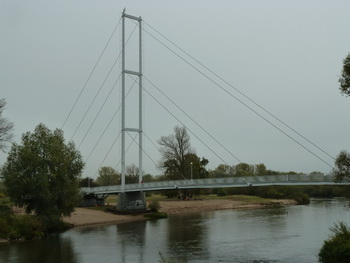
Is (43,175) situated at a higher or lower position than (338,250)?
higher

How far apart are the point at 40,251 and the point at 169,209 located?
132 ft

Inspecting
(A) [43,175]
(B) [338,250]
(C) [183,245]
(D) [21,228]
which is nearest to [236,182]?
(C) [183,245]

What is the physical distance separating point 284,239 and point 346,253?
44.2ft

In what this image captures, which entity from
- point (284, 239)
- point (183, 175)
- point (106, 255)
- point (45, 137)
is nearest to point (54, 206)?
point (45, 137)

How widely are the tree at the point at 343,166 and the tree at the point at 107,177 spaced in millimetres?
91650

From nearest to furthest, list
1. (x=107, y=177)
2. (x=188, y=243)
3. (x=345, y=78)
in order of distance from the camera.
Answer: (x=345, y=78) → (x=188, y=243) → (x=107, y=177)

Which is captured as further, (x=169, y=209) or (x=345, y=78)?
(x=169, y=209)

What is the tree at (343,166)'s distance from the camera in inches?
705

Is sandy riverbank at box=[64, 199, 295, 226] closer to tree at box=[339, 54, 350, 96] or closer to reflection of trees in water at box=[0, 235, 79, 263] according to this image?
reflection of trees in water at box=[0, 235, 79, 263]

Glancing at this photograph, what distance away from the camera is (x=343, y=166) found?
1798 centimetres

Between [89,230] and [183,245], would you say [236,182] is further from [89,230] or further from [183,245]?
[89,230]

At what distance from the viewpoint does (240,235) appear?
1389 inches

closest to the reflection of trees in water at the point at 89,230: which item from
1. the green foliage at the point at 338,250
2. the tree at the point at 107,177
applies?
the green foliage at the point at 338,250

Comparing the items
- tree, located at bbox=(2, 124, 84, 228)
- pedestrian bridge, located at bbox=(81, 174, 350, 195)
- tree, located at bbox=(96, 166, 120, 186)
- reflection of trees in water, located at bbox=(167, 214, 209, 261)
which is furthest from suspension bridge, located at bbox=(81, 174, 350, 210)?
tree, located at bbox=(96, 166, 120, 186)
